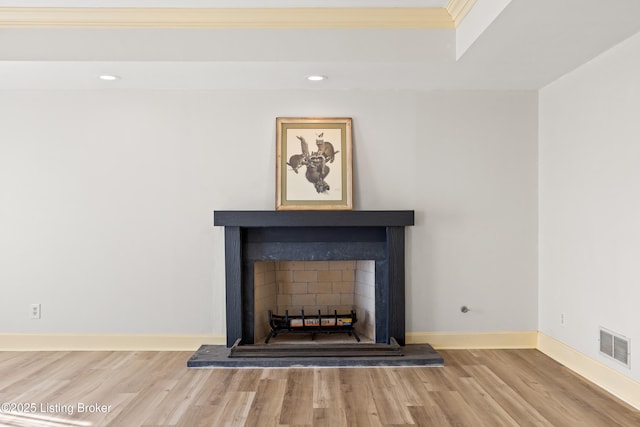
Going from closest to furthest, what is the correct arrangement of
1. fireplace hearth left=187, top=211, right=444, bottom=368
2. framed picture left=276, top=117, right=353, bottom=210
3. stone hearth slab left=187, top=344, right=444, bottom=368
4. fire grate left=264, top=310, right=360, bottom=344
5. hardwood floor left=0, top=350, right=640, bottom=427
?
hardwood floor left=0, top=350, right=640, bottom=427, stone hearth slab left=187, top=344, right=444, bottom=368, fireplace hearth left=187, top=211, right=444, bottom=368, framed picture left=276, top=117, right=353, bottom=210, fire grate left=264, top=310, right=360, bottom=344

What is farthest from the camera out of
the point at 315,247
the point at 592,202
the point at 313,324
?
the point at 313,324

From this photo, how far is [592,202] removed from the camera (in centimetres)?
371

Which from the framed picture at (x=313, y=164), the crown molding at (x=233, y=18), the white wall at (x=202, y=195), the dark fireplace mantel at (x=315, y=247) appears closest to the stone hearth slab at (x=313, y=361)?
the dark fireplace mantel at (x=315, y=247)

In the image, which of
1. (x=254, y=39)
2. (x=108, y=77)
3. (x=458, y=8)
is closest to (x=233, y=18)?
(x=254, y=39)

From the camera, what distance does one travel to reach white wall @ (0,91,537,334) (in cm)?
452

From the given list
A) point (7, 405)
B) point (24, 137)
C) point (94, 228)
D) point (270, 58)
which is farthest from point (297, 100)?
point (7, 405)

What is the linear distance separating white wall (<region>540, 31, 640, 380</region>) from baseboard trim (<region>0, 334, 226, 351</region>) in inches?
104

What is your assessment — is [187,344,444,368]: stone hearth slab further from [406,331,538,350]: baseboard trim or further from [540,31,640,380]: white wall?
[540,31,640,380]: white wall

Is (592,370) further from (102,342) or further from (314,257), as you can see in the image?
(102,342)

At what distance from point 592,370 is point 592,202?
1.10 m

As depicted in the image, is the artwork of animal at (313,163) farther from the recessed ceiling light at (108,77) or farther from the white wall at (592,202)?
the white wall at (592,202)

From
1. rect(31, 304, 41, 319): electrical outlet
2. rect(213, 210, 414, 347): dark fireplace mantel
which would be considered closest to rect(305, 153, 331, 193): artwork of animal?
rect(213, 210, 414, 347): dark fireplace mantel

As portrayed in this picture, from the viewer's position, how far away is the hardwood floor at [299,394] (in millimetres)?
3037

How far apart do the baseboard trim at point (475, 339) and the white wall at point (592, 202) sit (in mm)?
179
